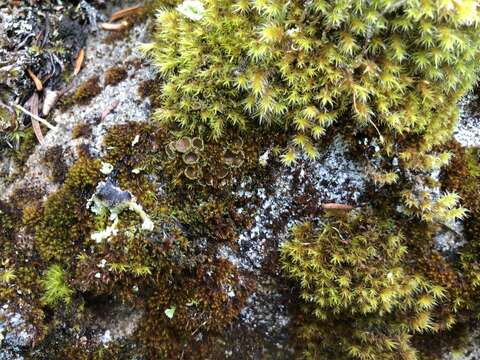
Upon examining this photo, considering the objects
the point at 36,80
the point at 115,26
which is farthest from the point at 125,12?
the point at 36,80

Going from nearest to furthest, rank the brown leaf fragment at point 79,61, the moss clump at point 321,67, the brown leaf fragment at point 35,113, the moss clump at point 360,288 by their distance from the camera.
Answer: the moss clump at point 321,67, the moss clump at point 360,288, the brown leaf fragment at point 35,113, the brown leaf fragment at point 79,61

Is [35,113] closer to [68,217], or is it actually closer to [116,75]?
[116,75]

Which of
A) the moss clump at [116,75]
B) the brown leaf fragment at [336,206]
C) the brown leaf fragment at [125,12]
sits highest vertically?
the brown leaf fragment at [125,12]

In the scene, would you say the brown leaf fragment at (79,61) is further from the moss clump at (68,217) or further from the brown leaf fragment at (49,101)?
the moss clump at (68,217)

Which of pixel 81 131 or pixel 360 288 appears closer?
pixel 360 288

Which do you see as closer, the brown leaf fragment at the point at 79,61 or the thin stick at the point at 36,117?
the thin stick at the point at 36,117

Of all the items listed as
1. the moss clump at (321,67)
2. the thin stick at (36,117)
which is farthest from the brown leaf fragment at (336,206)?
the thin stick at (36,117)
